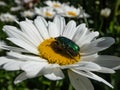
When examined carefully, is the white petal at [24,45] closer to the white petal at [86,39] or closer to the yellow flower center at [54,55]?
the yellow flower center at [54,55]

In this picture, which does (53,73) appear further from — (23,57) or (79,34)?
(79,34)

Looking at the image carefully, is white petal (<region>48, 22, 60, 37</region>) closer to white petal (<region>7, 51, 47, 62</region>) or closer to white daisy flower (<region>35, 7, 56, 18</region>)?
white petal (<region>7, 51, 47, 62</region>)

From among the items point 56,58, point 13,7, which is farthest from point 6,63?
point 13,7

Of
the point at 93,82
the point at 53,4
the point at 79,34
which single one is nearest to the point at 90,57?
the point at 79,34

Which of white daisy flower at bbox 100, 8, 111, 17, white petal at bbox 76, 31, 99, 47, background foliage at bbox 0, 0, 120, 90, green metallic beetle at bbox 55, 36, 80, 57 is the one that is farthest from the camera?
white daisy flower at bbox 100, 8, 111, 17

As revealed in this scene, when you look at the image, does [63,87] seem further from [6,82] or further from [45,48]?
[45,48]

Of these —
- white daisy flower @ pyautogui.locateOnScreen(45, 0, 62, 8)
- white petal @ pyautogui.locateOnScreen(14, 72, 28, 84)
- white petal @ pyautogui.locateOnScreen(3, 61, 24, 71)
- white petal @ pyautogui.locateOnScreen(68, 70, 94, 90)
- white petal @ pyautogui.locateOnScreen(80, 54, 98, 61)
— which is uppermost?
white petal @ pyautogui.locateOnScreen(3, 61, 24, 71)

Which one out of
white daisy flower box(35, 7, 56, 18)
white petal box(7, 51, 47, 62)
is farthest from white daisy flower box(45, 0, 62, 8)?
white petal box(7, 51, 47, 62)

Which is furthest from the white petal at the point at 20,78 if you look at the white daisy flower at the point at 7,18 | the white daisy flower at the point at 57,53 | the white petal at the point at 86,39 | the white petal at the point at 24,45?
the white daisy flower at the point at 7,18
